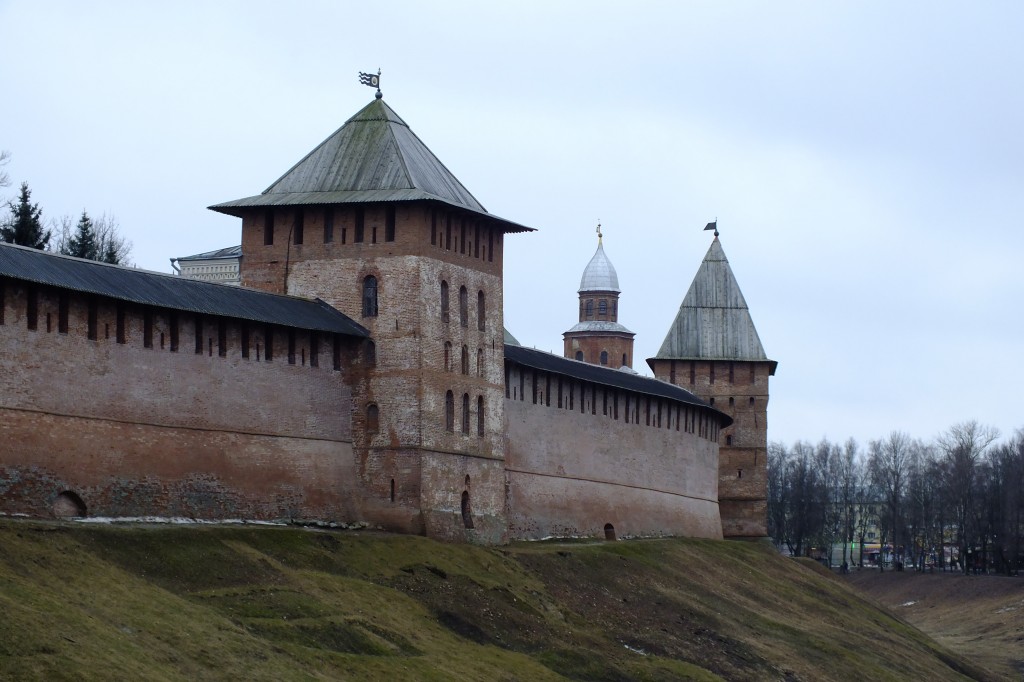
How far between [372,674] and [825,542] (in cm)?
7757

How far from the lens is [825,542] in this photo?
106 m

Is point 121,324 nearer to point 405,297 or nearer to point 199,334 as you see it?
point 199,334

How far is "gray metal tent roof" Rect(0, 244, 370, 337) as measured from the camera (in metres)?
34.7

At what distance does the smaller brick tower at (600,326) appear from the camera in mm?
99938

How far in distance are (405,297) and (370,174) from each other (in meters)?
3.43

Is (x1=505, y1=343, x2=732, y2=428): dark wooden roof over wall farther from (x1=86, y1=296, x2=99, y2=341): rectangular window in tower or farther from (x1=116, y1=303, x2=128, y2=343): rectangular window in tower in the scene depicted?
(x1=86, y1=296, x2=99, y2=341): rectangular window in tower

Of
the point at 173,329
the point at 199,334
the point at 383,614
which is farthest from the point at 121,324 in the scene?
the point at 383,614

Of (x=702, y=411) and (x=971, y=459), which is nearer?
(x=702, y=411)

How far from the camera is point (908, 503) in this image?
103 metres

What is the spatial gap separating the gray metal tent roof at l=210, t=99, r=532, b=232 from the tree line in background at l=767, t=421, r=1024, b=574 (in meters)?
48.2

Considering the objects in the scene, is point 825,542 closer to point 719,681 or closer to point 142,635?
point 719,681

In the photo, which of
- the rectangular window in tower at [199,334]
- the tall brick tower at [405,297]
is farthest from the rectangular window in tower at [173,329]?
the tall brick tower at [405,297]

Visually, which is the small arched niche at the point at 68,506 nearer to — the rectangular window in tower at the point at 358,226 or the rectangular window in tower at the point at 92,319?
A: the rectangular window in tower at the point at 92,319

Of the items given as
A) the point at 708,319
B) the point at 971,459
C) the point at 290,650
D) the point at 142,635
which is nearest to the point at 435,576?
the point at 290,650
